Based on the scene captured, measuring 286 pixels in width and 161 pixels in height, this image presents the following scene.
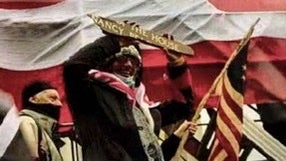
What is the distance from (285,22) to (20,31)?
0.77 metres

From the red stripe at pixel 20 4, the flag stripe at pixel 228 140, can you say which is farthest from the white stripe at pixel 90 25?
the flag stripe at pixel 228 140

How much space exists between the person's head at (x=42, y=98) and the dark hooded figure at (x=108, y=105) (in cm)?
7

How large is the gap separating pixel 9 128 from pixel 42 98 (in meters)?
0.11

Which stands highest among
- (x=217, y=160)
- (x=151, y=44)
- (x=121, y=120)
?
(x=151, y=44)

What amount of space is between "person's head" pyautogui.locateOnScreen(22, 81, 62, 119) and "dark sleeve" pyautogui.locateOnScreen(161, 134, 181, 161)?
0.97 feet

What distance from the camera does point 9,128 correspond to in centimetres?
236

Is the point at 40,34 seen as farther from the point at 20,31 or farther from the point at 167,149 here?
the point at 167,149

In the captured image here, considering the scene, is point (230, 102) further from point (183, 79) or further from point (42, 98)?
point (42, 98)

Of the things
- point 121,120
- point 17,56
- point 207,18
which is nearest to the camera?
point 121,120

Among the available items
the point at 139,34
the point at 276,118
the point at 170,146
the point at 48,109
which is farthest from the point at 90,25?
the point at 276,118

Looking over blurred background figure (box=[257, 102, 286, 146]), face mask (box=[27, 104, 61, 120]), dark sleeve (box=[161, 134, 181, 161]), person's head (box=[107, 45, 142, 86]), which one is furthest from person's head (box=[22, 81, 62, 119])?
blurred background figure (box=[257, 102, 286, 146])

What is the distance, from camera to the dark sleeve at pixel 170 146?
2430mm

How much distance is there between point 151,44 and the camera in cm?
246

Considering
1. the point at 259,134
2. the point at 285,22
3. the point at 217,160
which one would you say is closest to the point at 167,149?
the point at 217,160
